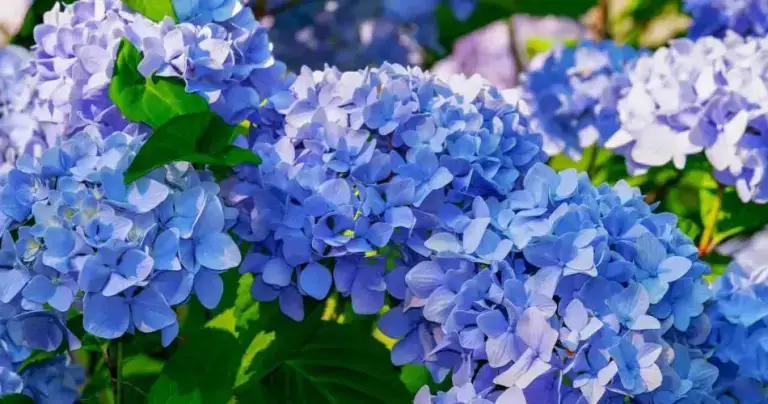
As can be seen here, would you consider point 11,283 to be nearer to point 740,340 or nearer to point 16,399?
point 16,399

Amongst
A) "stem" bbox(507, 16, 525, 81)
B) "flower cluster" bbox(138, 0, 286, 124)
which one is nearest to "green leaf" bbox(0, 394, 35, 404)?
"flower cluster" bbox(138, 0, 286, 124)

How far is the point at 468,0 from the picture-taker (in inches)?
47.2

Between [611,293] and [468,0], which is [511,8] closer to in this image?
[468,0]

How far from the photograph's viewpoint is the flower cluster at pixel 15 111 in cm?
76

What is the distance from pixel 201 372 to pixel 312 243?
107mm

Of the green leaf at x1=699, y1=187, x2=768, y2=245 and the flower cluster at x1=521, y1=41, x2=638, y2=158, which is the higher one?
the flower cluster at x1=521, y1=41, x2=638, y2=158

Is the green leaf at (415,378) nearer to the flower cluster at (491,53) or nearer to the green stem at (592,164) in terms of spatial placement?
the green stem at (592,164)

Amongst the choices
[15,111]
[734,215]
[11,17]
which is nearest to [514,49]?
[734,215]

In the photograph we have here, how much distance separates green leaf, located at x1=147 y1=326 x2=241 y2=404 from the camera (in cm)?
64

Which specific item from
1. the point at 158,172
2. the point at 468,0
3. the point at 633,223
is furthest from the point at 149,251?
the point at 468,0

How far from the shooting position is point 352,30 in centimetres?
125

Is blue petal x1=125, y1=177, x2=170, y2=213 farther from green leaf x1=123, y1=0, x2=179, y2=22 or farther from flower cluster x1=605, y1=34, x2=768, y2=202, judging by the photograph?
flower cluster x1=605, y1=34, x2=768, y2=202

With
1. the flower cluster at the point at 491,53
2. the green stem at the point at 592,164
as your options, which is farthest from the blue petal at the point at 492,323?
the flower cluster at the point at 491,53

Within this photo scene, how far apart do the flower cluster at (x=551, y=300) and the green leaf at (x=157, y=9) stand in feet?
0.78
